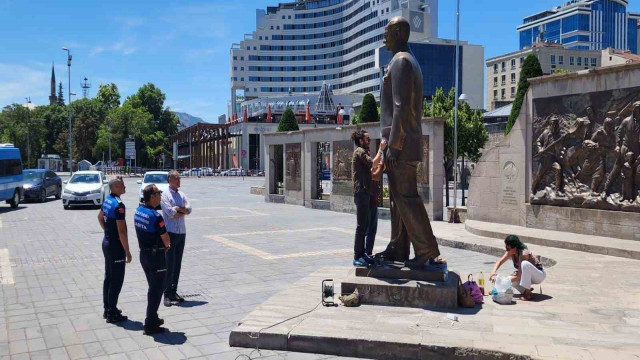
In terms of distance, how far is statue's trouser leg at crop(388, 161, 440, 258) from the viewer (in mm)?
6602

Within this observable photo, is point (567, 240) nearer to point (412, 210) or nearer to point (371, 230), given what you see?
point (371, 230)

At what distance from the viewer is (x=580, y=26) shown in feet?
611

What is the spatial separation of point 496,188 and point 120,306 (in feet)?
31.8

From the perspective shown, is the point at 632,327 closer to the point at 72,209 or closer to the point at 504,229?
the point at 504,229

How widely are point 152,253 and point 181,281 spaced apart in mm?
3043

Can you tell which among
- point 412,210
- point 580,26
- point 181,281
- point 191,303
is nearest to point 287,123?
point 181,281

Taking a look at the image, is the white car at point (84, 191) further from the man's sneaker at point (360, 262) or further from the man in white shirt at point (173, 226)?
the man's sneaker at point (360, 262)

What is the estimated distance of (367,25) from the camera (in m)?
114

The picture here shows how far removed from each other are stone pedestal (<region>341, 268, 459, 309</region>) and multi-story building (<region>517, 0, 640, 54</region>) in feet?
636

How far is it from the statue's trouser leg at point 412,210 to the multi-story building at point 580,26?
19359 cm

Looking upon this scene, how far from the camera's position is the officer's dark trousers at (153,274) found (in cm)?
584

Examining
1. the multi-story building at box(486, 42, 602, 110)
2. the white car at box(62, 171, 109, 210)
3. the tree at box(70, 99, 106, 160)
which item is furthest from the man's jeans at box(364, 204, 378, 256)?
the multi-story building at box(486, 42, 602, 110)

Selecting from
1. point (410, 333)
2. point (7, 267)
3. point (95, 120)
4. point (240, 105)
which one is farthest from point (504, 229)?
point (240, 105)

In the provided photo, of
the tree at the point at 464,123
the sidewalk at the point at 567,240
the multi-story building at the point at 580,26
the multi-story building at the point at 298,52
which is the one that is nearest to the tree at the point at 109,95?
the multi-story building at the point at 298,52
